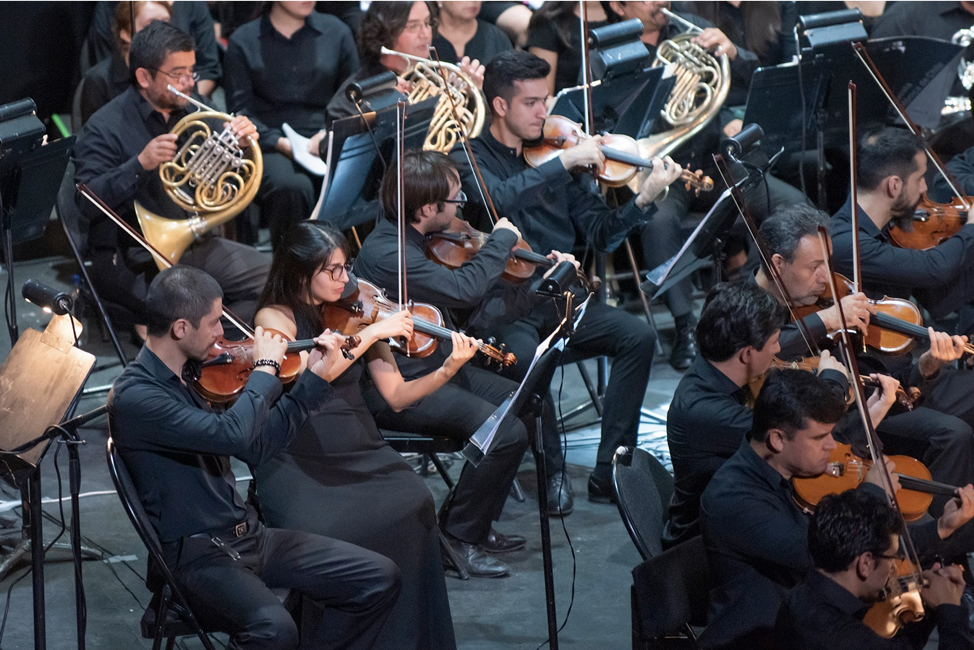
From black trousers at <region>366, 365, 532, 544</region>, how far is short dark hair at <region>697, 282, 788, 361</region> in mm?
871

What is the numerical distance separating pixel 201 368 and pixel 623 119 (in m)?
2.53

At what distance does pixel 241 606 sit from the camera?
3.12 metres

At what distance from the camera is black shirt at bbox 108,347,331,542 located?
3.17 metres

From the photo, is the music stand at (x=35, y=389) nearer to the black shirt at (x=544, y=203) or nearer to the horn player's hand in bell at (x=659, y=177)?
the black shirt at (x=544, y=203)

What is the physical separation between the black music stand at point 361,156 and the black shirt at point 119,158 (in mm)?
789

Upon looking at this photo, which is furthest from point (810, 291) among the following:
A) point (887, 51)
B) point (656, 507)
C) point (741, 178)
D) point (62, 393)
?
point (62, 393)

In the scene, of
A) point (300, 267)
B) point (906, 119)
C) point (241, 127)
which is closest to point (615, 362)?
point (906, 119)

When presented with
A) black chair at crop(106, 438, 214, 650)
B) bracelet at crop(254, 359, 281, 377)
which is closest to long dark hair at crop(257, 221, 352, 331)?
bracelet at crop(254, 359, 281, 377)

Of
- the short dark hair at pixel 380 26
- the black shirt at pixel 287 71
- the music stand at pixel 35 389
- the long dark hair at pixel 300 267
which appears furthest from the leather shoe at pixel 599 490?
the black shirt at pixel 287 71

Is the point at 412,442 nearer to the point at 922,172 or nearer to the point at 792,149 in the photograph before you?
the point at 922,172

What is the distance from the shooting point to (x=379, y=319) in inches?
155

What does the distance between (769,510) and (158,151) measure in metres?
2.85

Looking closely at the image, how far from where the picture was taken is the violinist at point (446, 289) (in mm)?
4180

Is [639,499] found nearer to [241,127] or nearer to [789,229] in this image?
[789,229]
